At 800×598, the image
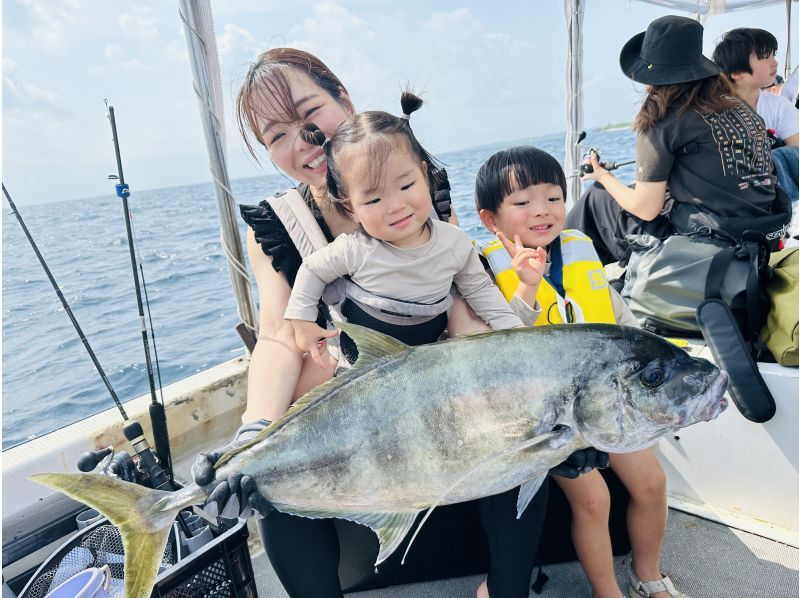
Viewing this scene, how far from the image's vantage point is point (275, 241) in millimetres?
2158

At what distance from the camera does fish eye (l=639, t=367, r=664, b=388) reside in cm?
127

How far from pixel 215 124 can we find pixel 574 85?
3235 mm

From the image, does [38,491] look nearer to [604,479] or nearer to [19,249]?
[604,479]

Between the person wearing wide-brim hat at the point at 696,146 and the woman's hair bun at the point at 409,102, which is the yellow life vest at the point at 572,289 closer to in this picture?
the woman's hair bun at the point at 409,102

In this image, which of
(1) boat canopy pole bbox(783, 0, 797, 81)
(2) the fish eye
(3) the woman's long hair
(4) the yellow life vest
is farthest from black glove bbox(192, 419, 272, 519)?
(1) boat canopy pole bbox(783, 0, 797, 81)

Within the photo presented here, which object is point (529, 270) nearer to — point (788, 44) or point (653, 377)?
point (653, 377)

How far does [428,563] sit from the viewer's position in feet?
7.43

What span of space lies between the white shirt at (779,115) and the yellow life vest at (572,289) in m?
3.61

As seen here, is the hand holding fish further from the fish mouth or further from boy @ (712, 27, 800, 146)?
boy @ (712, 27, 800, 146)

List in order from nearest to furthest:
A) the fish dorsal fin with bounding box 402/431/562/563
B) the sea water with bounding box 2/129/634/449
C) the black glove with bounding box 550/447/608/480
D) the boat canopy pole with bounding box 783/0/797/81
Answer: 1. the fish dorsal fin with bounding box 402/431/562/563
2. the black glove with bounding box 550/447/608/480
3. the sea water with bounding box 2/129/634/449
4. the boat canopy pole with bounding box 783/0/797/81

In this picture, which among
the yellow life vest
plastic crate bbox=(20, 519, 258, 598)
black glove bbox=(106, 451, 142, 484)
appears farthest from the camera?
the yellow life vest

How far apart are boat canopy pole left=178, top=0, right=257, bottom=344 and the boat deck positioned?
1454 millimetres

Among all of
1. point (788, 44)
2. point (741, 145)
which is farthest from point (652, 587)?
point (788, 44)

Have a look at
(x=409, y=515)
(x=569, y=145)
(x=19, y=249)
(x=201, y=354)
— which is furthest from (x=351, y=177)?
(x=19, y=249)
